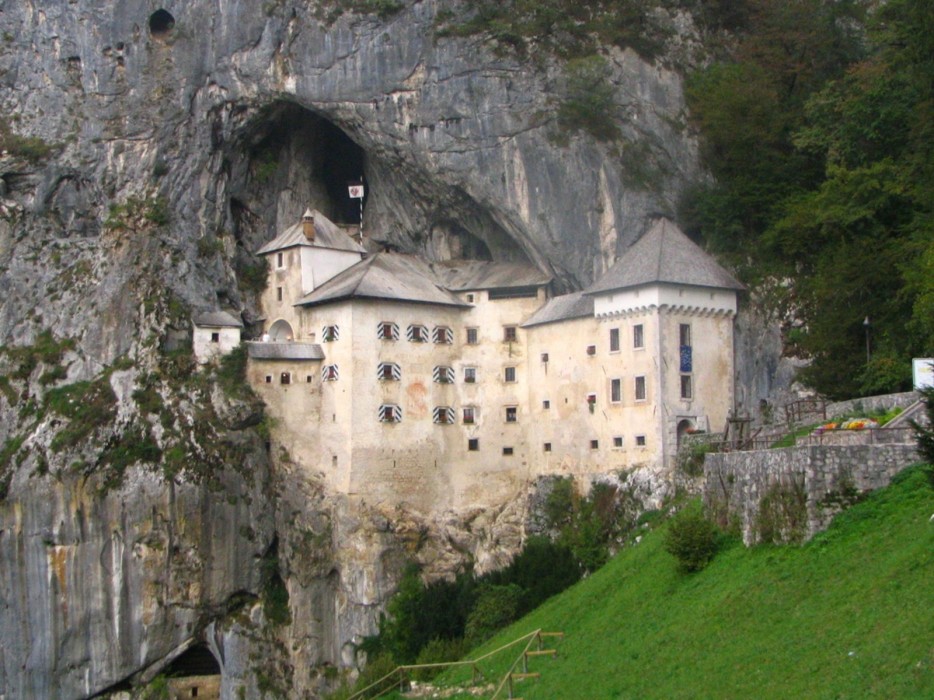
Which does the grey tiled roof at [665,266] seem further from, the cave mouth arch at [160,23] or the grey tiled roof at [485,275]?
the cave mouth arch at [160,23]

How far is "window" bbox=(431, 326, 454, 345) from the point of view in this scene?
205 ft

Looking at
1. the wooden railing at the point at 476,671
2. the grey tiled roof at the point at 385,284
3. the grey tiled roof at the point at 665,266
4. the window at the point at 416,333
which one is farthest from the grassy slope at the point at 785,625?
the grey tiled roof at the point at 385,284

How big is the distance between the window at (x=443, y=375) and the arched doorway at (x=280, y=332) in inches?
257

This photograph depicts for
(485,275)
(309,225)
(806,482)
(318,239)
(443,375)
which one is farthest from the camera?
(309,225)

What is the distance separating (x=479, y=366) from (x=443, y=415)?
8.50ft

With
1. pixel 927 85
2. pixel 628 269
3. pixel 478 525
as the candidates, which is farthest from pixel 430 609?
pixel 927 85

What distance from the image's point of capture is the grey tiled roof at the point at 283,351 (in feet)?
202

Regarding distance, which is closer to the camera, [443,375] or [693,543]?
[693,543]

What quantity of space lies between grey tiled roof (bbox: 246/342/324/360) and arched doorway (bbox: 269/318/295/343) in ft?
6.21

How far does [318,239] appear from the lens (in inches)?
2554

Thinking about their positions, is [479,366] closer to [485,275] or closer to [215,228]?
[485,275]

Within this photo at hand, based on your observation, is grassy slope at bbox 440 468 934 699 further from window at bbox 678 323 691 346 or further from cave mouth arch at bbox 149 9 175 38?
cave mouth arch at bbox 149 9 175 38

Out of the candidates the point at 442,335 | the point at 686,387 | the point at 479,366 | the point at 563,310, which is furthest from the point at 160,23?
the point at 686,387

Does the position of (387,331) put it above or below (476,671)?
above
